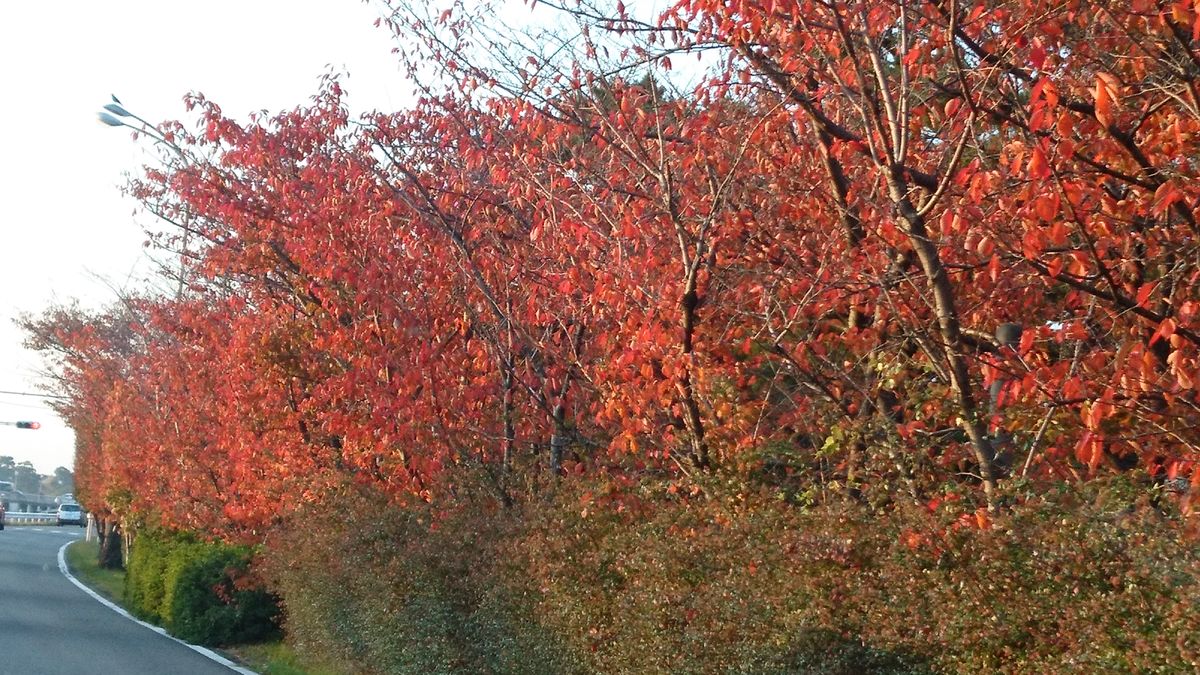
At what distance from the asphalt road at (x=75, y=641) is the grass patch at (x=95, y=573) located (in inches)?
29.9

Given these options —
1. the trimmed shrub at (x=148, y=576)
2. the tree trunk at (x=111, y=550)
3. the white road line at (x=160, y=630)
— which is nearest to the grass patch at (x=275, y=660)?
the white road line at (x=160, y=630)

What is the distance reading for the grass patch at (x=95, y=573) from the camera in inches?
1282

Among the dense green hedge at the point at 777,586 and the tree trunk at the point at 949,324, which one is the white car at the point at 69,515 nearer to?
the dense green hedge at the point at 777,586

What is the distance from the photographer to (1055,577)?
594cm

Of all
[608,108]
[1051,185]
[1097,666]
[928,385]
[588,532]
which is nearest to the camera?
[1097,666]

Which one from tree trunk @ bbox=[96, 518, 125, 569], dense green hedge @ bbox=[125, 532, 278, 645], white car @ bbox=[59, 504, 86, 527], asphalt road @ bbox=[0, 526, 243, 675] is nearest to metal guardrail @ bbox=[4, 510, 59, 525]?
white car @ bbox=[59, 504, 86, 527]

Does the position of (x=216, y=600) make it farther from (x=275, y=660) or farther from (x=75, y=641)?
(x=275, y=660)

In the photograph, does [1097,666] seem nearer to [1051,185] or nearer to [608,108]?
[1051,185]

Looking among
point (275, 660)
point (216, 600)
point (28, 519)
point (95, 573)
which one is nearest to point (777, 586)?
point (275, 660)

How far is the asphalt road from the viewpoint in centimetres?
1611

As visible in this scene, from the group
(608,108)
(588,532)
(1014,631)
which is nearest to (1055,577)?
(1014,631)

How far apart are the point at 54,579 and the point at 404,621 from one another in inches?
1120

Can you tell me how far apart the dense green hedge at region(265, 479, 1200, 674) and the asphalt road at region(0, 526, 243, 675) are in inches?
191

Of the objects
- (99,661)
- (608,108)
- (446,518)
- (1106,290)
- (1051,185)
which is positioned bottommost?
(99,661)
